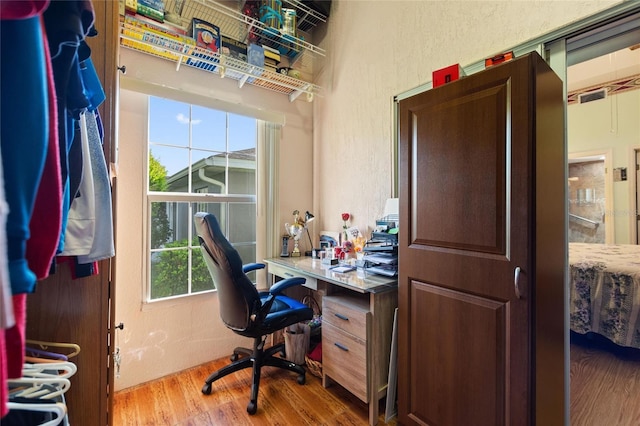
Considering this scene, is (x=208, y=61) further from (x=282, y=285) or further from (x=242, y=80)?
(x=282, y=285)

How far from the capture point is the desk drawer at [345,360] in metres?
1.57

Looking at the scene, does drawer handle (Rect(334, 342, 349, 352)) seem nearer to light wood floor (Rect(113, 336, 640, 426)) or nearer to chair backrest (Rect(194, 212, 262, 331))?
light wood floor (Rect(113, 336, 640, 426))

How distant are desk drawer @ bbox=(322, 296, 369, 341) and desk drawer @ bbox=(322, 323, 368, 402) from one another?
0.04m

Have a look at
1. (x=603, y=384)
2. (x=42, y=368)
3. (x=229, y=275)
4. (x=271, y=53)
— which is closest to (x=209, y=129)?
(x=271, y=53)

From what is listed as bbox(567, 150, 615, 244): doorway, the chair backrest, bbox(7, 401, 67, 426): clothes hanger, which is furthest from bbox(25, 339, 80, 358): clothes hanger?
bbox(567, 150, 615, 244): doorway

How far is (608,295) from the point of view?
2229mm

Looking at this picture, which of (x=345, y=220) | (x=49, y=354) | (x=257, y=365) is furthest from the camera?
(x=345, y=220)

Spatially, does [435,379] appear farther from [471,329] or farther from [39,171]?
[39,171]

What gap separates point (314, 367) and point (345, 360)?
0.46 metres

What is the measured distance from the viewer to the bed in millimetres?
2109

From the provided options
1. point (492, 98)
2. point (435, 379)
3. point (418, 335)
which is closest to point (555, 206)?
point (492, 98)

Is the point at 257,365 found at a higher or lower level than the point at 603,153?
lower

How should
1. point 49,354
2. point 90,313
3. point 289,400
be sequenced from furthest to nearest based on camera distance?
point 289,400 → point 90,313 → point 49,354

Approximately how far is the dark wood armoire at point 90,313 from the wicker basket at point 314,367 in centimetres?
135
